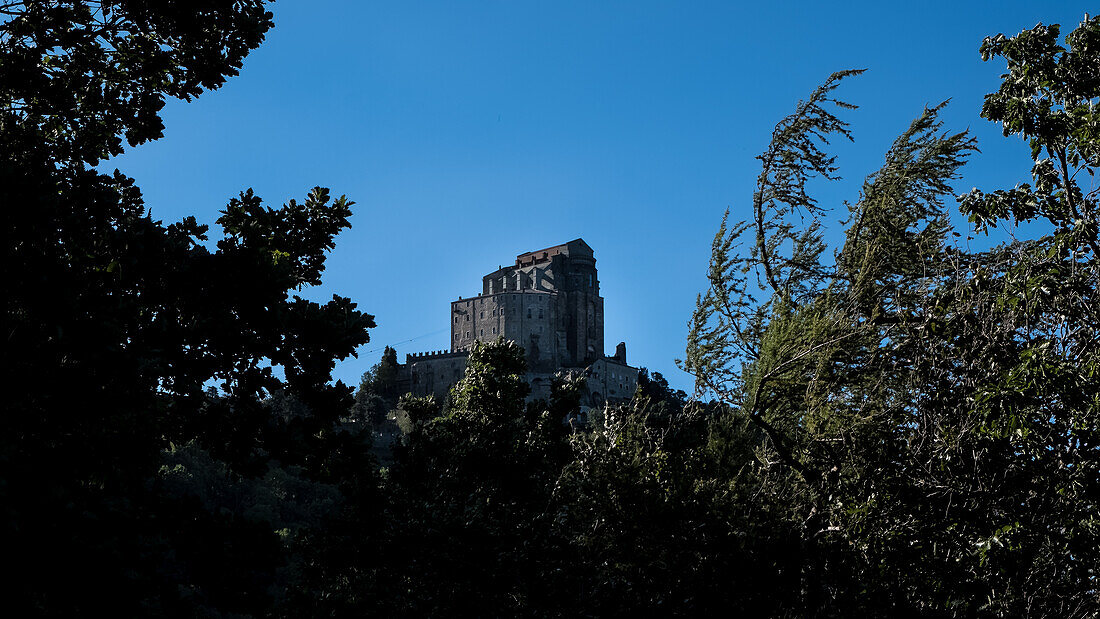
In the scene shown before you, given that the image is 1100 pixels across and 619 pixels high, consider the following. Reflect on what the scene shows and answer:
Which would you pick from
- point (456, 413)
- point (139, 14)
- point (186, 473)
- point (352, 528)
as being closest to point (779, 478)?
point (139, 14)

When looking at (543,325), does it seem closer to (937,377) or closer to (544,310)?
(544,310)

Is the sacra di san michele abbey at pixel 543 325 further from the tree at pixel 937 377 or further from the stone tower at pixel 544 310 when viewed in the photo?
the tree at pixel 937 377

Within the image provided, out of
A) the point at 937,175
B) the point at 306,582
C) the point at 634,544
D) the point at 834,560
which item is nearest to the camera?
the point at 834,560

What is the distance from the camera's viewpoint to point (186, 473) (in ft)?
205

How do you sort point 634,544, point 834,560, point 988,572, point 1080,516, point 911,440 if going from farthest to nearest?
point 634,544, point 834,560, point 911,440, point 988,572, point 1080,516

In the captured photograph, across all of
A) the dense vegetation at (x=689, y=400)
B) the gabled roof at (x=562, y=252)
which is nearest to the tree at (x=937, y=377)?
the dense vegetation at (x=689, y=400)

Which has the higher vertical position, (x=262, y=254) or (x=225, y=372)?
(x=262, y=254)

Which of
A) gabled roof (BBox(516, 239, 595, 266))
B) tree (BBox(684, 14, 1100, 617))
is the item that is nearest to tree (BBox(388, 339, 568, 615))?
tree (BBox(684, 14, 1100, 617))

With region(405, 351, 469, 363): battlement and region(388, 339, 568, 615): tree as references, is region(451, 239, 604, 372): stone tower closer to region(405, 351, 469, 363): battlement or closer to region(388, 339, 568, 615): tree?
region(405, 351, 469, 363): battlement

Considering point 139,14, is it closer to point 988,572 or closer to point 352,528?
point 988,572

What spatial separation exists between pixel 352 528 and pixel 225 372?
39.7ft

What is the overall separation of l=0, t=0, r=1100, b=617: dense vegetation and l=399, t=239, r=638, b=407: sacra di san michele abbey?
320 feet

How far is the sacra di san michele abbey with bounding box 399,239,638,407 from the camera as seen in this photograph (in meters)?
117

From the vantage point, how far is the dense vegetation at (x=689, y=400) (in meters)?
7.23
